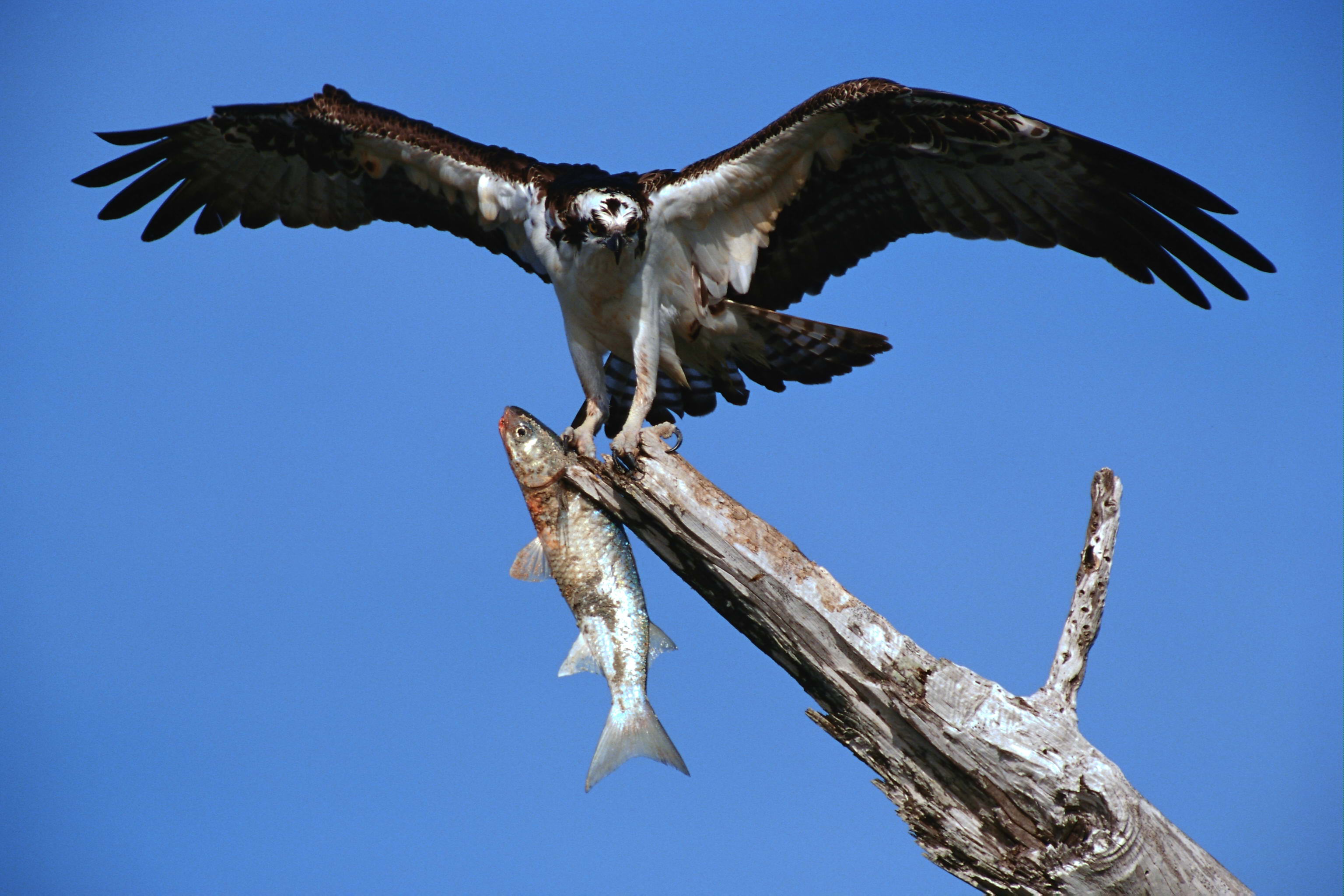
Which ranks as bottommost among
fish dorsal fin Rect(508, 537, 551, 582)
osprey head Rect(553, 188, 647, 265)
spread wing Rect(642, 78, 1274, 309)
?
fish dorsal fin Rect(508, 537, 551, 582)

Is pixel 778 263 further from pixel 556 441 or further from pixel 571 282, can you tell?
pixel 556 441

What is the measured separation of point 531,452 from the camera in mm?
6168

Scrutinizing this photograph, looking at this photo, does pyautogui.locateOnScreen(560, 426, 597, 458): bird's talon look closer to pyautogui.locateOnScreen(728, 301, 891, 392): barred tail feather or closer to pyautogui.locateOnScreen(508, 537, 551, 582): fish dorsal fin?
pyautogui.locateOnScreen(508, 537, 551, 582): fish dorsal fin

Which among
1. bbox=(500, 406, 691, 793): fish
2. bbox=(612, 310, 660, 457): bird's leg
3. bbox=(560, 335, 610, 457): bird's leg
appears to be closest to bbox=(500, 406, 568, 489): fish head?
bbox=(500, 406, 691, 793): fish

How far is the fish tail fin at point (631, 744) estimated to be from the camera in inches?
218

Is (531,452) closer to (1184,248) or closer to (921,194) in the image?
(921,194)

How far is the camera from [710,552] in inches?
209

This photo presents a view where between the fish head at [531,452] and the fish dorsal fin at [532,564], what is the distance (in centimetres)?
36

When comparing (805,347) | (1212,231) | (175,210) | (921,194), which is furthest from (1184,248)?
(175,210)

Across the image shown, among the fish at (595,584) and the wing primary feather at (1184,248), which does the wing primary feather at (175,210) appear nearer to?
the fish at (595,584)

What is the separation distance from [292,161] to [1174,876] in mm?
7125

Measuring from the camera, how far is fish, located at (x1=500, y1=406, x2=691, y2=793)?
559 centimetres

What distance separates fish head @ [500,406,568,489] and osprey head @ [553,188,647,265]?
113 cm

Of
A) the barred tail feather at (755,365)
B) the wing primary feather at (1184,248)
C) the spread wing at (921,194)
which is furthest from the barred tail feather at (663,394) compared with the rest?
the wing primary feather at (1184,248)
